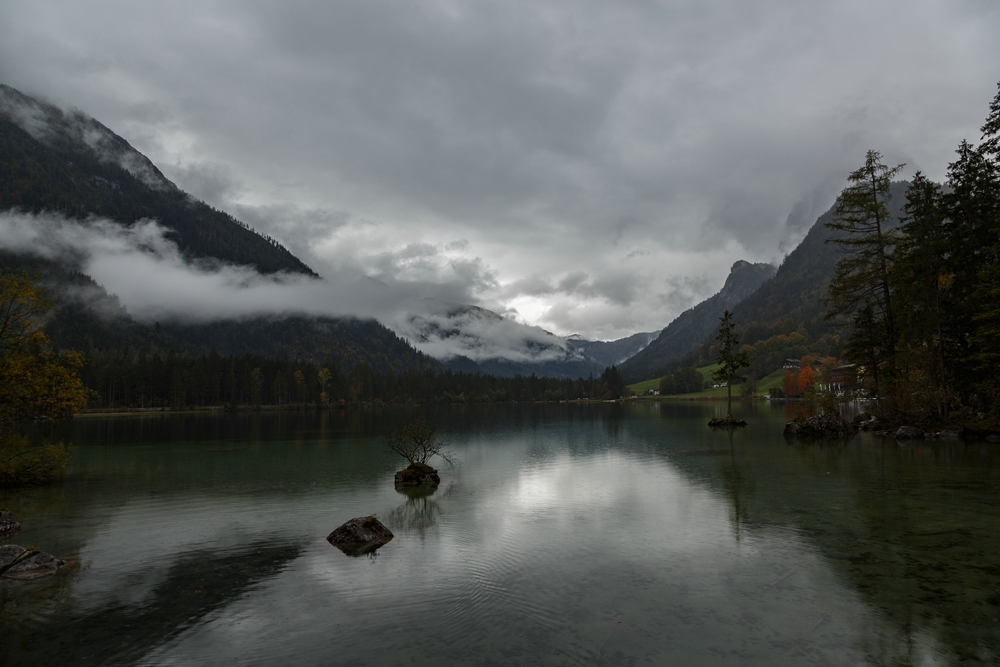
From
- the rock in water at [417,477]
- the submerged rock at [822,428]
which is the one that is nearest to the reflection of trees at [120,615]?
the rock in water at [417,477]

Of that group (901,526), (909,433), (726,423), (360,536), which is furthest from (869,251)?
(360,536)

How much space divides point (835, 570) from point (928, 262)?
50.9m

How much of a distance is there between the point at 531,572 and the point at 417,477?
844 inches

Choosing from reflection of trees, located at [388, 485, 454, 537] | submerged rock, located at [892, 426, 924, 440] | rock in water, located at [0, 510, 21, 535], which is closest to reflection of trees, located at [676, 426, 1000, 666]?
submerged rock, located at [892, 426, 924, 440]

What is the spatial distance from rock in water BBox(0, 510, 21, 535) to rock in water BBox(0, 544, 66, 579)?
750 cm

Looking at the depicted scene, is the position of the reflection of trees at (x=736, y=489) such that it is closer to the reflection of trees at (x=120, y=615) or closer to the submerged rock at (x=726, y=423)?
the reflection of trees at (x=120, y=615)

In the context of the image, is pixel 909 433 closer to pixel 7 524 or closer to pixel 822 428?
pixel 822 428

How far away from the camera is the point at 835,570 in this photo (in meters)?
18.1

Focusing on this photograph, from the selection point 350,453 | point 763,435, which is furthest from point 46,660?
point 763,435

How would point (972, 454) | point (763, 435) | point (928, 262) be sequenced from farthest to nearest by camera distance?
1. point (763, 435)
2. point (928, 262)
3. point (972, 454)

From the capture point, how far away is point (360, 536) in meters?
23.2

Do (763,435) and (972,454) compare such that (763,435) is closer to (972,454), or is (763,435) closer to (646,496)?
(972,454)

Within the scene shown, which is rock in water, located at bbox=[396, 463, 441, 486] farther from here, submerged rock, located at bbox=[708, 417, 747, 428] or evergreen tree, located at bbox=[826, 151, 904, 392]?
submerged rock, located at bbox=[708, 417, 747, 428]

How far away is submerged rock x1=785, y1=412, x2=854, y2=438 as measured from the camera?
212ft
